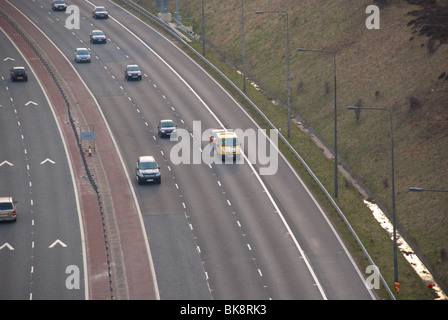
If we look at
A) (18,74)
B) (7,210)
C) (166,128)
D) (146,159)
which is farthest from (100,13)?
(7,210)

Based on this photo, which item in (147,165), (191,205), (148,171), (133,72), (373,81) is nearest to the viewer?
(191,205)

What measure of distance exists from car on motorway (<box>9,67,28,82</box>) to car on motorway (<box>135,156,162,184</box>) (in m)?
28.3

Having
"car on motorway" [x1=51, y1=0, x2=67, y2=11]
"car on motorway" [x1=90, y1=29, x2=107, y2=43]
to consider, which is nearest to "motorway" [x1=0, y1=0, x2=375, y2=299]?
"car on motorway" [x1=90, y1=29, x2=107, y2=43]

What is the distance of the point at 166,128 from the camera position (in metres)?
74.6

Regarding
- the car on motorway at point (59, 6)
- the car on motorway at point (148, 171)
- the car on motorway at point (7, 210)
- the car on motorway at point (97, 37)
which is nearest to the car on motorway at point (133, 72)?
the car on motorway at point (97, 37)

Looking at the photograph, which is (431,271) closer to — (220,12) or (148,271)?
(148,271)

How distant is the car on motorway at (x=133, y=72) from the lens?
8875 cm

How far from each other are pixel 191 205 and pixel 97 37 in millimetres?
46089

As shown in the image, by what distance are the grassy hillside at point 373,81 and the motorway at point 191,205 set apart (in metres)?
5.45

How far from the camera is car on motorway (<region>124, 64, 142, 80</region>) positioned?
291 feet

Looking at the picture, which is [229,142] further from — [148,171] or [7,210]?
[7,210]

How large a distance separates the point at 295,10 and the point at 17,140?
44.1m

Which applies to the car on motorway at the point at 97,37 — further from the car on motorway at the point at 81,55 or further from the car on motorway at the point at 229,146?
the car on motorway at the point at 229,146

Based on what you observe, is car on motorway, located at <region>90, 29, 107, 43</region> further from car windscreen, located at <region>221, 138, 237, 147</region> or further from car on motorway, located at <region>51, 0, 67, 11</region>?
car windscreen, located at <region>221, 138, 237, 147</region>
